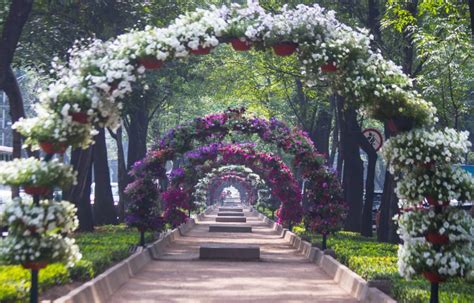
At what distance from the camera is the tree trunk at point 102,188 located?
30.6 metres

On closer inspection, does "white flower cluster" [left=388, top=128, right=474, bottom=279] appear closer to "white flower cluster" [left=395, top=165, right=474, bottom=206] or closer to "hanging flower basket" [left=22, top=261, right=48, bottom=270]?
"white flower cluster" [left=395, top=165, right=474, bottom=206]

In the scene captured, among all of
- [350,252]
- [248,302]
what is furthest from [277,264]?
[248,302]

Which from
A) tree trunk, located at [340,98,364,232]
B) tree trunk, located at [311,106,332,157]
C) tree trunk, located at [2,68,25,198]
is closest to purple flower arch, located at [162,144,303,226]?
tree trunk, located at [340,98,364,232]

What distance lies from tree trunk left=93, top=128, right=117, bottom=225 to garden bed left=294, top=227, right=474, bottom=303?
10175 millimetres

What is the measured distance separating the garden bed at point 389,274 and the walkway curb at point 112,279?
458cm

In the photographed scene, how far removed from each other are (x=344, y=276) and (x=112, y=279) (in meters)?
4.75

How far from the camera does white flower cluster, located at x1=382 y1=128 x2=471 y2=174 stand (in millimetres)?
10883

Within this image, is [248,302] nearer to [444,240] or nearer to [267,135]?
[444,240]

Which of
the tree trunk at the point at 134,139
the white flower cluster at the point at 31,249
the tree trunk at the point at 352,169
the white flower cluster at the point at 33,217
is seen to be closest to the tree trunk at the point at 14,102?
the white flower cluster at the point at 33,217

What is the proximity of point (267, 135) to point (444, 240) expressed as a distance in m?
14.4

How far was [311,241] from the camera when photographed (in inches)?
1041

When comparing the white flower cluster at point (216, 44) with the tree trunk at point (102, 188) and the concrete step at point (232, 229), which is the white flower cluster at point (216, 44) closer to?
the tree trunk at point (102, 188)

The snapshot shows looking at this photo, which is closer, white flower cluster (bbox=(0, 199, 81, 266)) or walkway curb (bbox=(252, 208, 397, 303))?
white flower cluster (bbox=(0, 199, 81, 266))

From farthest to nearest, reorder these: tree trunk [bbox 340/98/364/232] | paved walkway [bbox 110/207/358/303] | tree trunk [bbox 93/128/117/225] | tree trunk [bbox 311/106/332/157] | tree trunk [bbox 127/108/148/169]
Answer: tree trunk [bbox 311/106/332/157] → tree trunk [bbox 127/108/148/169] → tree trunk [bbox 93/128/117/225] → tree trunk [bbox 340/98/364/232] → paved walkway [bbox 110/207/358/303]
